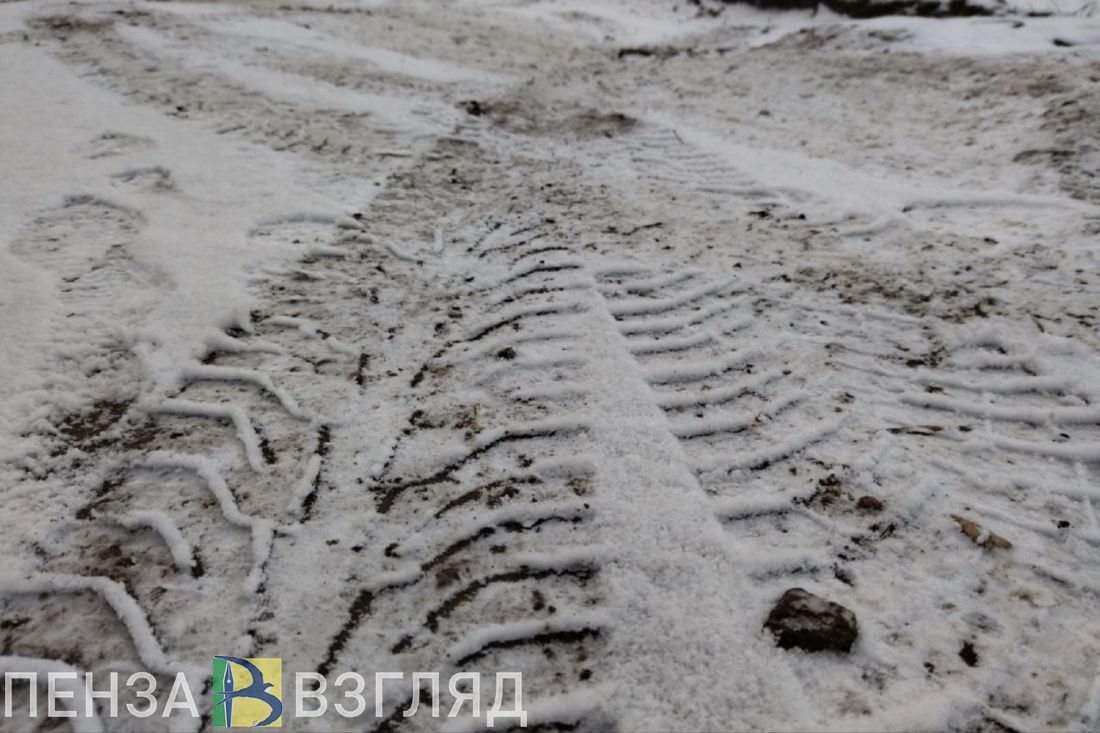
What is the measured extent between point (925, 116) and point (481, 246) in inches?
139

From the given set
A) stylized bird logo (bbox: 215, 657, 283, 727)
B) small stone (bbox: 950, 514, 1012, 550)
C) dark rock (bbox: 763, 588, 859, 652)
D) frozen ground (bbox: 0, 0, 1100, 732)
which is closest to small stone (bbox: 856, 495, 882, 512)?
frozen ground (bbox: 0, 0, 1100, 732)

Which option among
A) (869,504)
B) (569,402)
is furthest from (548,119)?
(869,504)

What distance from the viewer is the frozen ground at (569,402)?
1.70 m

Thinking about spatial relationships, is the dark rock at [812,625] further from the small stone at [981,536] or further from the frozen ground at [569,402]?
the small stone at [981,536]

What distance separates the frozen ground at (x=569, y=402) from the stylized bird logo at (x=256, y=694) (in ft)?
0.21

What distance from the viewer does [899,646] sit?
5.47 ft

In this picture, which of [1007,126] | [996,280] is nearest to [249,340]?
[996,280]

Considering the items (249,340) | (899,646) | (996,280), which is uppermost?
(996,280)

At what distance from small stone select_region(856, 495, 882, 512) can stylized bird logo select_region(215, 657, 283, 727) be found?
5.39ft

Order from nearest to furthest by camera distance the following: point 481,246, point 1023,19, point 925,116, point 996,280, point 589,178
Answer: point 996,280
point 481,246
point 589,178
point 925,116
point 1023,19

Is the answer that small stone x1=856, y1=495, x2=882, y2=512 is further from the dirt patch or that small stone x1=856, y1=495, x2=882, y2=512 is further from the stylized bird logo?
the dirt patch

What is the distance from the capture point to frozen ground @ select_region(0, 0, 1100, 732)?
5.58ft

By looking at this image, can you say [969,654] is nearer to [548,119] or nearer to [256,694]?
[256,694]

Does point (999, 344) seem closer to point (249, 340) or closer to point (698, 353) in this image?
point (698, 353)
